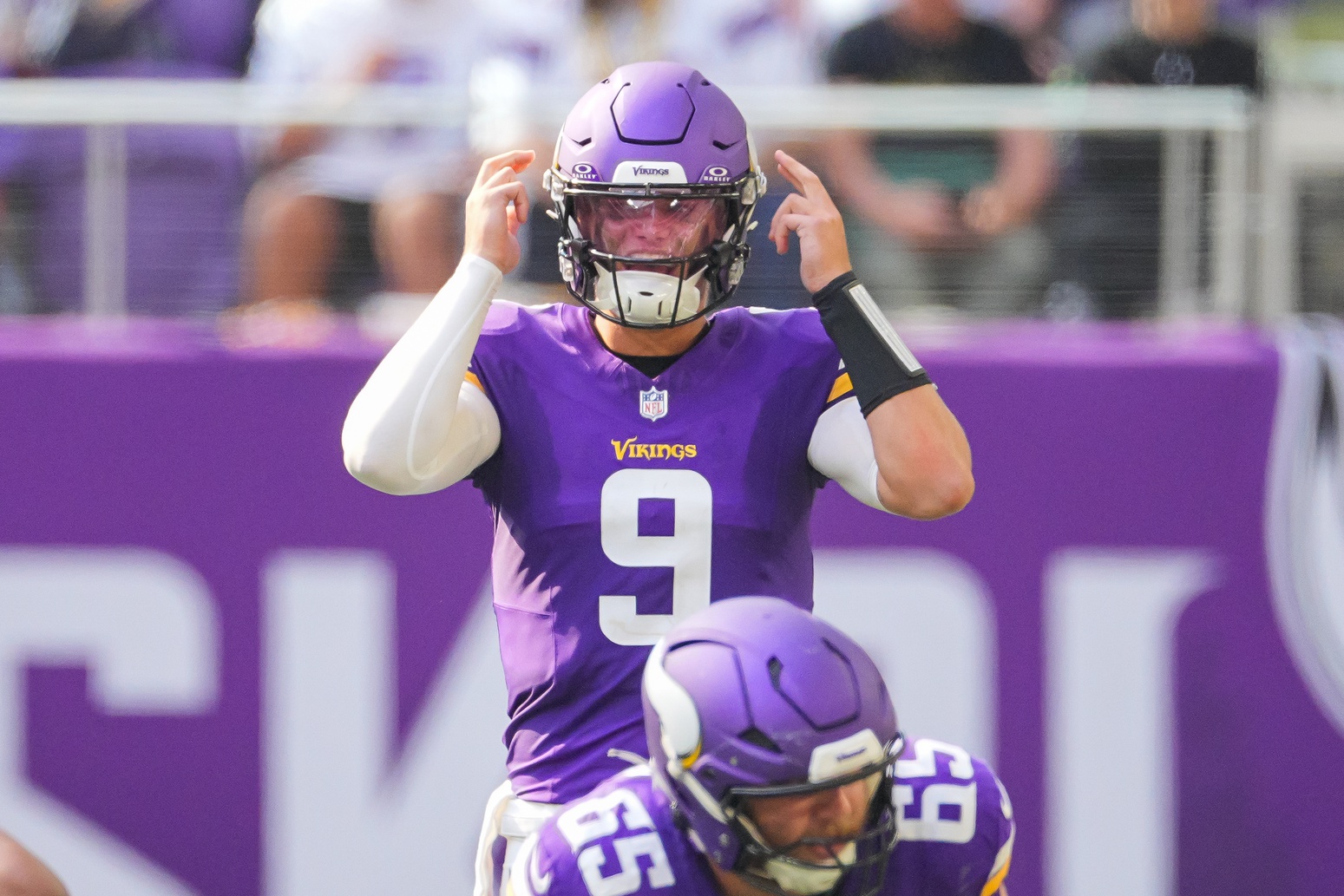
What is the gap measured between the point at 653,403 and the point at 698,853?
726 millimetres

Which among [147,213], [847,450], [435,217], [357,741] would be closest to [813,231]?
[847,450]

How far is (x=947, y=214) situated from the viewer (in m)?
4.38

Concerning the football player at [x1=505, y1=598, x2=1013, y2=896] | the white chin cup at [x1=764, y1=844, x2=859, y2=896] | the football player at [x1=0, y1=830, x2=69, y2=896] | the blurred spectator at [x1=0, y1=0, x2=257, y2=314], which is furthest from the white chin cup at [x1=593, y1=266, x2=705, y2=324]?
the blurred spectator at [x1=0, y1=0, x2=257, y2=314]

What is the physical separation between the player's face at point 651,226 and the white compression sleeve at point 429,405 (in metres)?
0.17

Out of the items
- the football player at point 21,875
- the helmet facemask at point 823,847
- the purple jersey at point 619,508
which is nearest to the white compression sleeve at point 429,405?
the purple jersey at point 619,508

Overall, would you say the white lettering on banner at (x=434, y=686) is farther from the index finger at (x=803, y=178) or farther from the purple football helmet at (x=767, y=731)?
the purple football helmet at (x=767, y=731)

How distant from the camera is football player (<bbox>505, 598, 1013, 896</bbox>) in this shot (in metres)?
2.13

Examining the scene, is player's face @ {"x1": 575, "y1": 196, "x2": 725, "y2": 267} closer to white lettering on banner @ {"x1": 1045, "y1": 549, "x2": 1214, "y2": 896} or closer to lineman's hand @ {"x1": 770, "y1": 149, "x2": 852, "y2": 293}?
lineman's hand @ {"x1": 770, "y1": 149, "x2": 852, "y2": 293}

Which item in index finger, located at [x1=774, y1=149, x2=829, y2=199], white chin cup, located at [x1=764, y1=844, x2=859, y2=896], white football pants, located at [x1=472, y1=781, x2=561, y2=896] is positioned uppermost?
index finger, located at [x1=774, y1=149, x2=829, y2=199]

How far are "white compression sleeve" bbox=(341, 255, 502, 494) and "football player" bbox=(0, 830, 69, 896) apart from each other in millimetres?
922

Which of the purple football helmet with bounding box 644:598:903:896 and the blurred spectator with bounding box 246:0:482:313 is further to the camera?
the blurred spectator with bounding box 246:0:482:313

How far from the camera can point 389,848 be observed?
171 inches

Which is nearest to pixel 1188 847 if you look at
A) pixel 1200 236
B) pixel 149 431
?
pixel 1200 236

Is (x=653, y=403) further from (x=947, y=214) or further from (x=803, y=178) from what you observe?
(x=947, y=214)
